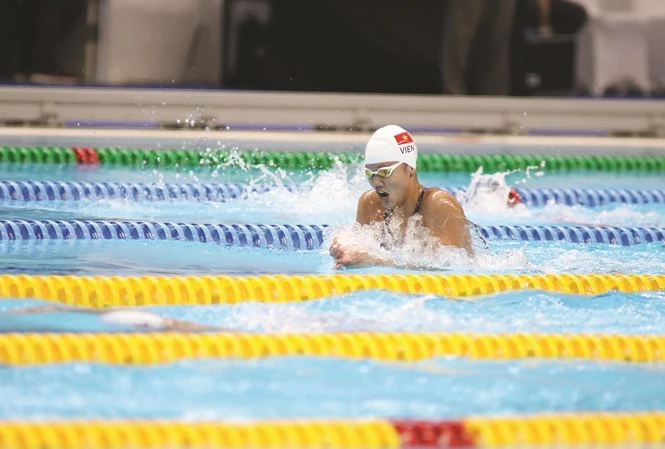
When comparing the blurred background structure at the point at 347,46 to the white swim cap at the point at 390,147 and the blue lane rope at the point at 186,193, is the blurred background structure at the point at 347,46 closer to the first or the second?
the blue lane rope at the point at 186,193

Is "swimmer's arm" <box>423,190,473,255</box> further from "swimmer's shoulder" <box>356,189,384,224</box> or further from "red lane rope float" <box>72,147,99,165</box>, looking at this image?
"red lane rope float" <box>72,147,99,165</box>

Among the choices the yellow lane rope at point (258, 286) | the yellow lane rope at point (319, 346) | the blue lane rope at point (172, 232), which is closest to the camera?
the yellow lane rope at point (319, 346)

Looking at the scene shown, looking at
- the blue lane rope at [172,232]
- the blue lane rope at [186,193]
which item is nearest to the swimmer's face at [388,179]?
the blue lane rope at [172,232]

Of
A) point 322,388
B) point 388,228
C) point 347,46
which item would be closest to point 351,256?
point 388,228

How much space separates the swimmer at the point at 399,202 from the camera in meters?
4.86

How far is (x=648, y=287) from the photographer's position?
16.1 ft

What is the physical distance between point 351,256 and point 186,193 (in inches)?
98.1

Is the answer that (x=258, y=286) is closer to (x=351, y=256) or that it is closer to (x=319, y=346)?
(x=351, y=256)

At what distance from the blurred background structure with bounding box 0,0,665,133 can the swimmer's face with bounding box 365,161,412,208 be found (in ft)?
16.5

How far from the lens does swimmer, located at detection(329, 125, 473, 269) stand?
191 inches

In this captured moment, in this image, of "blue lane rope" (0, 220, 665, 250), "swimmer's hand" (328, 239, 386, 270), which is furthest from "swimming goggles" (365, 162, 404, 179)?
"blue lane rope" (0, 220, 665, 250)

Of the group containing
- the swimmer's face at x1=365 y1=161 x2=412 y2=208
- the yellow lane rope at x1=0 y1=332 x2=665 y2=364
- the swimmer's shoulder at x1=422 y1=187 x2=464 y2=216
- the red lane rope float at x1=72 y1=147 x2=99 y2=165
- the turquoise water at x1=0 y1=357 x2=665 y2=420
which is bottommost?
the red lane rope float at x1=72 y1=147 x2=99 y2=165

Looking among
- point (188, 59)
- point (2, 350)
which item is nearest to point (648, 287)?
point (2, 350)

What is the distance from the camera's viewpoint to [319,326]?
13.4 feet
